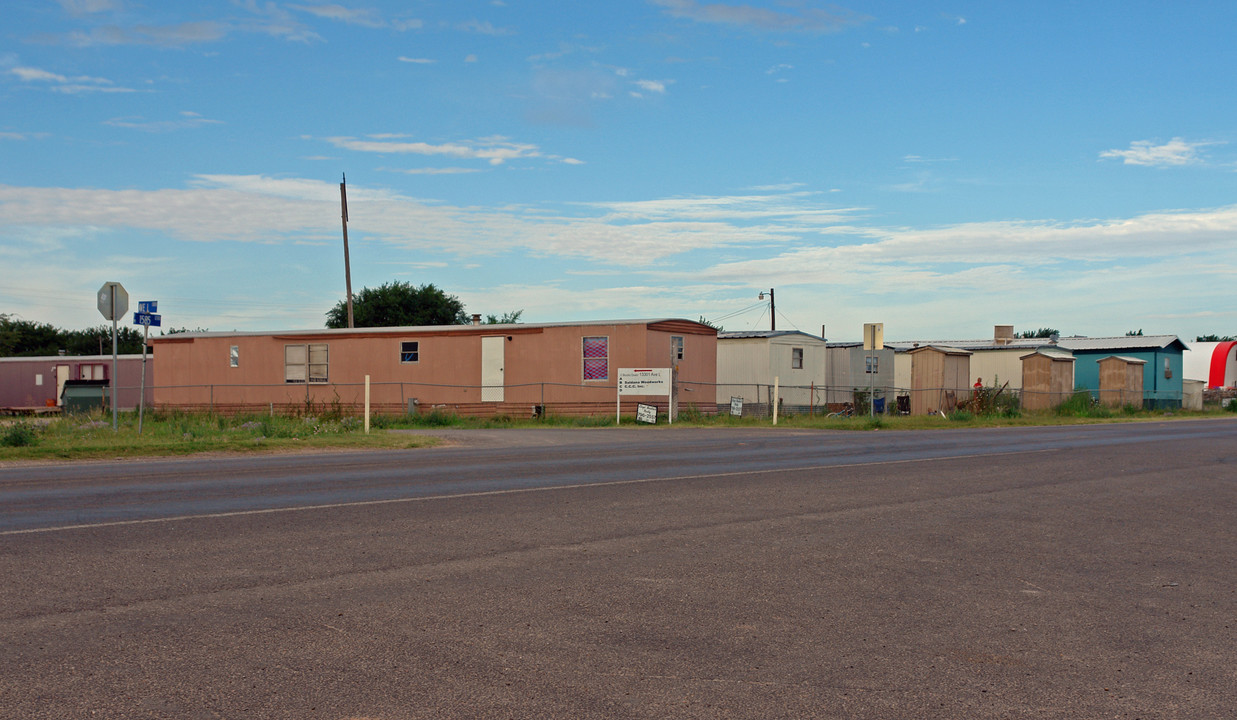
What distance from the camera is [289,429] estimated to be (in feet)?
75.6

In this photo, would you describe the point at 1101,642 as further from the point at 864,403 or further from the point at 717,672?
the point at 864,403

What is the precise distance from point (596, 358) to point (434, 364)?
5557mm

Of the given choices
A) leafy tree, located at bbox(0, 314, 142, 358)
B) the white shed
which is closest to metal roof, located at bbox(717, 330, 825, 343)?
the white shed

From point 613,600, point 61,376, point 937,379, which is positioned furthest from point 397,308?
point 613,600

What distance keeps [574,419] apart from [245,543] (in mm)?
22583

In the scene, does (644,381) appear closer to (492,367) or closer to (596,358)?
(596,358)

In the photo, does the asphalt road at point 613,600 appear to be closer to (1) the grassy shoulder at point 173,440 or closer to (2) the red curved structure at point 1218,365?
(1) the grassy shoulder at point 173,440

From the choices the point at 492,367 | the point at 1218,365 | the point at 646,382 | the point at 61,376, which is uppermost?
the point at 1218,365


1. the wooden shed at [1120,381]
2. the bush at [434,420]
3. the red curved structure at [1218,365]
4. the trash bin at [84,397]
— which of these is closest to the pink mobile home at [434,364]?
the bush at [434,420]

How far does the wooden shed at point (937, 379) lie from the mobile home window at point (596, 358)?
15701 millimetres

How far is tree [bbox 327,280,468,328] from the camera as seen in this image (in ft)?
235

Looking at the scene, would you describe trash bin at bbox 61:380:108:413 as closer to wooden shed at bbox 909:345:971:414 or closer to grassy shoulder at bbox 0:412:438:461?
grassy shoulder at bbox 0:412:438:461

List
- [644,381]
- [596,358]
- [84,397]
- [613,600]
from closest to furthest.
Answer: [613,600] < [644,381] < [596,358] < [84,397]

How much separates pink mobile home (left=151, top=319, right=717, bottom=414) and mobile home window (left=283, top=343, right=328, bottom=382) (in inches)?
1.3
